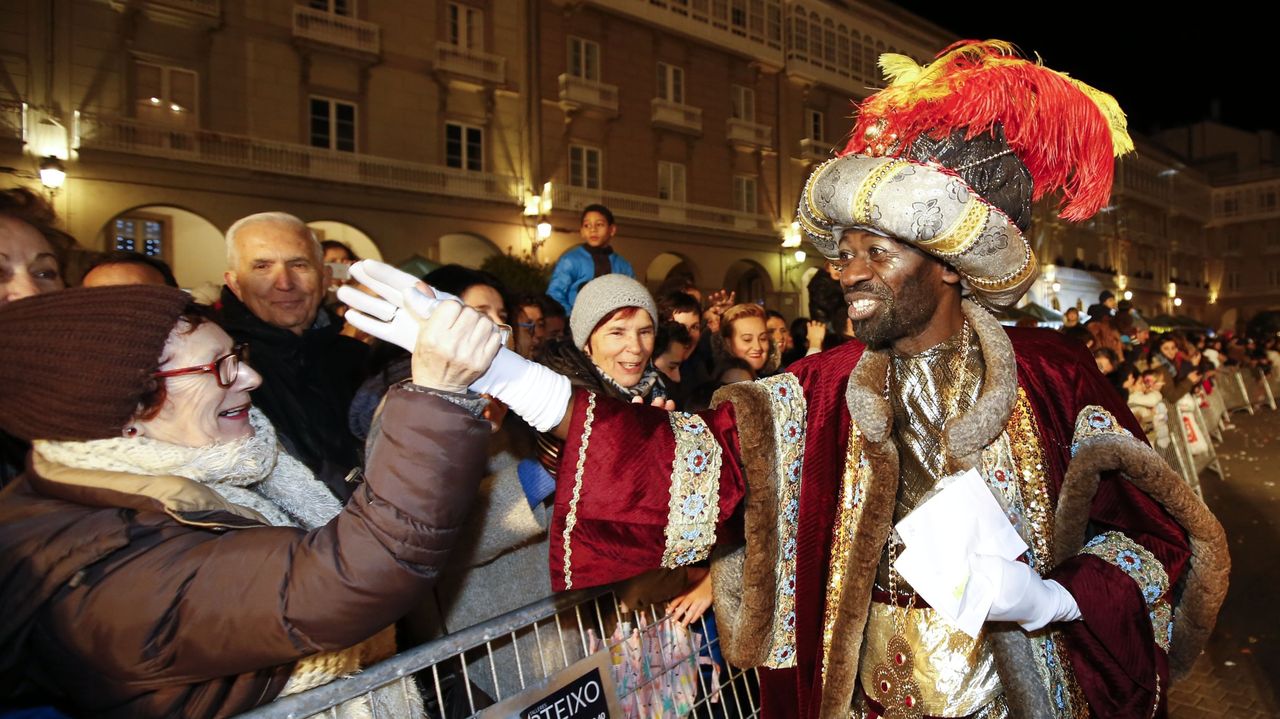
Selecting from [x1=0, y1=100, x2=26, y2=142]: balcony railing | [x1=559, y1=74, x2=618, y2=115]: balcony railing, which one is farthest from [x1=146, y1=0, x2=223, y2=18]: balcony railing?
[x1=559, y1=74, x2=618, y2=115]: balcony railing

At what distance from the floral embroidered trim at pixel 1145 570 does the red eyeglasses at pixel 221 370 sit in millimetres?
2116

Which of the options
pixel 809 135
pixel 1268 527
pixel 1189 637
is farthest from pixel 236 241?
pixel 809 135

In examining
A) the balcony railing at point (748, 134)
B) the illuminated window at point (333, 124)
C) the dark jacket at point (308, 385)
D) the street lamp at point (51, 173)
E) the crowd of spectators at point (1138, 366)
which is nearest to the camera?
the dark jacket at point (308, 385)

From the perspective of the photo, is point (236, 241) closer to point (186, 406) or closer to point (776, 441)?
point (186, 406)

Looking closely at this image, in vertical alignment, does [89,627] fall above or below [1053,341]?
below

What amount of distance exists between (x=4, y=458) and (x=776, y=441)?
203 centimetres

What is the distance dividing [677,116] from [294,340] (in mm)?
19119

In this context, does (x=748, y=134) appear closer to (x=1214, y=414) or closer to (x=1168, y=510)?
(x=1214, y=414)

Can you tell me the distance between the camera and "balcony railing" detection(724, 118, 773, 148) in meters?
21.9

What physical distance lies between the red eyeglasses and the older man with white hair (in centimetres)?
85

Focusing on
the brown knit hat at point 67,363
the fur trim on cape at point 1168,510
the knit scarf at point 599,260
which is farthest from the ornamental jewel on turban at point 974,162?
the knit scarf at point 599,260

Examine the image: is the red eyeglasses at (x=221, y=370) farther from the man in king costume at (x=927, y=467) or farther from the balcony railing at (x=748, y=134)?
the balcony railing at (x=748, y=134)

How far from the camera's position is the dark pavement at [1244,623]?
3.68m

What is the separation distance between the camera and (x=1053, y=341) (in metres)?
2.11
